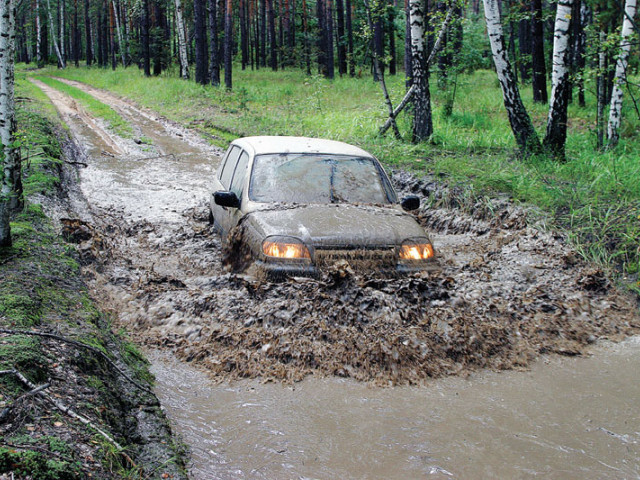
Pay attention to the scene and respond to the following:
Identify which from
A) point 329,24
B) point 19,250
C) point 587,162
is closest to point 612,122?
point 587,162

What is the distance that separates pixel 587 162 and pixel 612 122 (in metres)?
2.58

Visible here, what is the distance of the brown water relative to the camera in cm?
328

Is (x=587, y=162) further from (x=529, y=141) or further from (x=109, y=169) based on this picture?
(x=109, y=169)

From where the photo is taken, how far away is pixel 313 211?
5.62 m

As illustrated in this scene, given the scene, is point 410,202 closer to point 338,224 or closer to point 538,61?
point 338,224

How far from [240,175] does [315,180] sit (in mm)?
978

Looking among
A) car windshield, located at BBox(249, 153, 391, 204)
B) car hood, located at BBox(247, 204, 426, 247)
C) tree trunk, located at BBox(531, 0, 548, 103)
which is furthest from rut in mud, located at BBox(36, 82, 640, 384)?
tree trunk, located at BBox(531, 0, 548, 103)

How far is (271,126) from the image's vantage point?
18.0 meters

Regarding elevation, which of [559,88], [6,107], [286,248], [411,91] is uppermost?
[411,91]

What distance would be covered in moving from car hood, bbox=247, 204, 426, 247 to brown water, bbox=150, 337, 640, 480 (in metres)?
1.40

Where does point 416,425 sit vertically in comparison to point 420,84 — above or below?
below

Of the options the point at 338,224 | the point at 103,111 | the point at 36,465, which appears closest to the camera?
the point at 36,465

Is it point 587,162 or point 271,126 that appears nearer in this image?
point 587,162

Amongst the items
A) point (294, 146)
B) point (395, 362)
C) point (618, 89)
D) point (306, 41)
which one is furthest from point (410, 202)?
point (306, 41)
